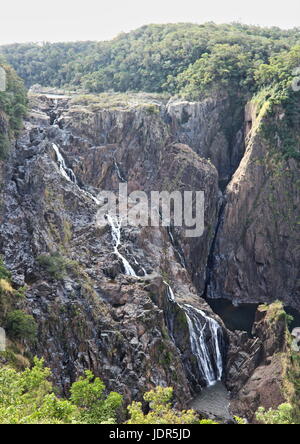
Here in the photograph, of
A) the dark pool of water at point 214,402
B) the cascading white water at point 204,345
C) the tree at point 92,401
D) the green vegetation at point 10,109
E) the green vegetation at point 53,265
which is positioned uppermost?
A: the green vegetation at point 10,109

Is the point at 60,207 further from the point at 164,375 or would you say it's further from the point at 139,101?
the point at 139,101

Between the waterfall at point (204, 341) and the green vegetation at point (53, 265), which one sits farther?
the waterfall at point (204, 341)

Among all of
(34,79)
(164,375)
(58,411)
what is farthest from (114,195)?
(34,79)

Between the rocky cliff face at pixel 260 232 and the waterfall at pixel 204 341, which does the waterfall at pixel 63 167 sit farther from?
the rocky cliff face at pixel 260 232

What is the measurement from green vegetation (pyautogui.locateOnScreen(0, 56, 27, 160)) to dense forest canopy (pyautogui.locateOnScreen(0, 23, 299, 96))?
2303 cm

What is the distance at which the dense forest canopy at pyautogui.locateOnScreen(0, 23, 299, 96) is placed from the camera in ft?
229

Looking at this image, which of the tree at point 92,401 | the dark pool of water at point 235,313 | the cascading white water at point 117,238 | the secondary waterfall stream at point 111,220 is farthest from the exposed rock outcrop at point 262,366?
the tree at point 92,401

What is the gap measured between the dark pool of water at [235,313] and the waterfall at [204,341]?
7.01 m

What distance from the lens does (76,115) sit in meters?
55.9

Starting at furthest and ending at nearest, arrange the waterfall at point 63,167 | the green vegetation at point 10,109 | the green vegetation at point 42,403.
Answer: the waterfall at point 63,167 → the green vegetation at point 10,109 → the green vegetation at point 42,403

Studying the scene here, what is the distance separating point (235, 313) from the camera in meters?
52.3

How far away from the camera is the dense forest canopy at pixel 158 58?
229ft

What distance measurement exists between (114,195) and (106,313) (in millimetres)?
17876

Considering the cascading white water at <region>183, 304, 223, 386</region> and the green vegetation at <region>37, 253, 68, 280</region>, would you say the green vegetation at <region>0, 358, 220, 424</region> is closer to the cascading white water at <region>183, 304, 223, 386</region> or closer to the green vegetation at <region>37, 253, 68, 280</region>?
the green vegetation at <region>37, 253, 68, 280</region>
